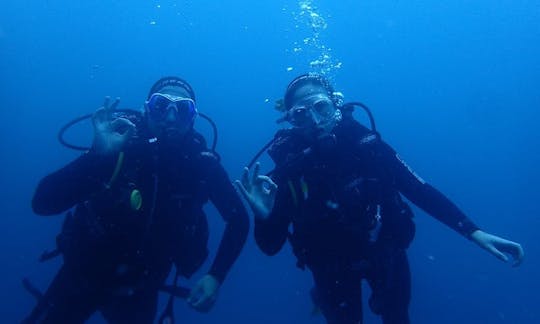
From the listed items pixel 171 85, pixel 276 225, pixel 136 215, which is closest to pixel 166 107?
pixel 171 85

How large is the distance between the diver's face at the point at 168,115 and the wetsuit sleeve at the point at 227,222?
58 cm

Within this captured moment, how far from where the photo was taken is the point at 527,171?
183 ft

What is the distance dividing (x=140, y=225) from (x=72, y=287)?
839 mm

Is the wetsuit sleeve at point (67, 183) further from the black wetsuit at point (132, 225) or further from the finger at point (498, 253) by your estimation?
the finger at point (498, 253)

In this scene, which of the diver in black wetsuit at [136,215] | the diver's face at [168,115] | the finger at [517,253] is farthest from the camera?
the diver's face at [168,115]

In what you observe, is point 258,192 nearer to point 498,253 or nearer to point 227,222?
point 227,222

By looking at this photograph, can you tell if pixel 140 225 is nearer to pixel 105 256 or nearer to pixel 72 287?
pixel 105 256

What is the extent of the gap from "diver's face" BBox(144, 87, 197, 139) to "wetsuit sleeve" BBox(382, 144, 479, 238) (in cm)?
214

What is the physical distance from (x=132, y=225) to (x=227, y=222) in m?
0.94

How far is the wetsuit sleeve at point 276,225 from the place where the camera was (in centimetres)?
428

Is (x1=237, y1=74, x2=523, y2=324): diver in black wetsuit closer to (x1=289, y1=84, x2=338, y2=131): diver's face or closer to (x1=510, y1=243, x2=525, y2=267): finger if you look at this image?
(x1=289, y1=84, x2=338, y2=131): diver's face

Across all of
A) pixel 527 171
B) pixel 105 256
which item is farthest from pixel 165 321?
pixel 527 171

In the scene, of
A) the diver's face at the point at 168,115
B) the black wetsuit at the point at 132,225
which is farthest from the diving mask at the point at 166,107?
the black wetsuit at the point at 132,225

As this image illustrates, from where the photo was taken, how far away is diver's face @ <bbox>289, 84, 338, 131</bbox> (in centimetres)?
470
